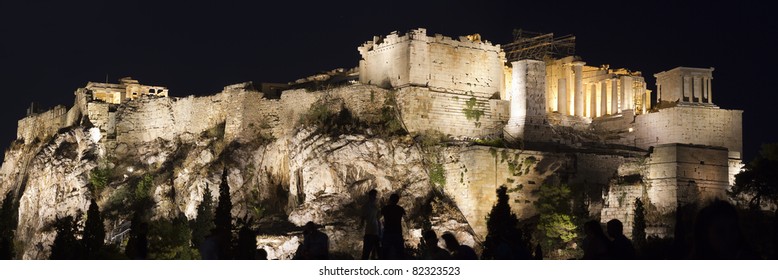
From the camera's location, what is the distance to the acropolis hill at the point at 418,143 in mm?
67938

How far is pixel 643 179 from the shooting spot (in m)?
66.5

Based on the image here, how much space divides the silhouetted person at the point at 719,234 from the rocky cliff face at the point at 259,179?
43861 mm

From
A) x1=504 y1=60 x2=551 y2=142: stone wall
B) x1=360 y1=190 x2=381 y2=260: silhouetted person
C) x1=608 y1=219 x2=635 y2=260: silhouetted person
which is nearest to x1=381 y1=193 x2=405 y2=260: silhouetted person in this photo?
x1=360 y1=190 x2=381 y2=260: silhouetted person

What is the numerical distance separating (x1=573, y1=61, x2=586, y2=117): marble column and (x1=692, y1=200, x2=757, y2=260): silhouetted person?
2324 inches

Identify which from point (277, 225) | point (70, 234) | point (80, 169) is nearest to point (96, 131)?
point (80, 169)

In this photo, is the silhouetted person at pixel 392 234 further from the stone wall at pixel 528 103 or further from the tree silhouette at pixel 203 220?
the stone wall at pixel 528 103

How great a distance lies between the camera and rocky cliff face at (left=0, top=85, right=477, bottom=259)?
2687 inches

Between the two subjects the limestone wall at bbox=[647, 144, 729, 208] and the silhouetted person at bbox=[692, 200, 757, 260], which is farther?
the limestone wall at bbox=[647, 144, 729, 208]

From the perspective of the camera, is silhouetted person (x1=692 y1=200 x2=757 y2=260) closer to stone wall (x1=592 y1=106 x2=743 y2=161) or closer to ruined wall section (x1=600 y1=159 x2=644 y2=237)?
ruined wall section (x1=600 y1=159 x2=644 y2=237)

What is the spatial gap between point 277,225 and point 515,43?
21.1 metres

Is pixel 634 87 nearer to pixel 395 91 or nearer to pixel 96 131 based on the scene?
pixel 395 91

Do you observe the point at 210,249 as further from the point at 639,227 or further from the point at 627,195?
the point at 627,195
